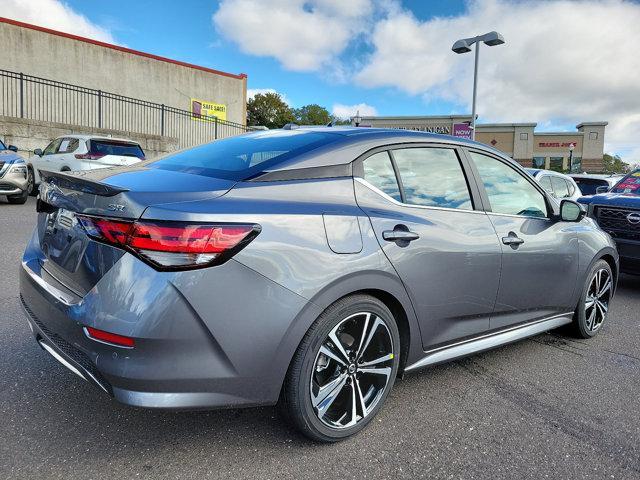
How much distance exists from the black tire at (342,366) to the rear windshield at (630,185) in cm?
611

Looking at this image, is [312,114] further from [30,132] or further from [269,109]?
[30,132]

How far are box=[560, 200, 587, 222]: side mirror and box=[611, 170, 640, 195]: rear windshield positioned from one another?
13.3ft

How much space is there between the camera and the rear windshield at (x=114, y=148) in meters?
11.2

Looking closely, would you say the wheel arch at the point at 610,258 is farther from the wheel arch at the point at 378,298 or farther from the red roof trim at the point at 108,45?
the red roof trim at the point at 108,45

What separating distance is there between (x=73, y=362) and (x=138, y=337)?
0.50m

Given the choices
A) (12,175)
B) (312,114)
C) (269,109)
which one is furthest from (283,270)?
(312,114)

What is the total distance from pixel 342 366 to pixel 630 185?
684 centimetres

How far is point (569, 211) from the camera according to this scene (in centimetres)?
379

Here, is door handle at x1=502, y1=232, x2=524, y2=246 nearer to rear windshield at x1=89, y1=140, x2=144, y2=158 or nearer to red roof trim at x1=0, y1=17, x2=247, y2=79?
rear windshield at x1=89, y1=140, x2=144, y2=158

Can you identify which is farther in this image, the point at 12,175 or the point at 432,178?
the point at 12,175

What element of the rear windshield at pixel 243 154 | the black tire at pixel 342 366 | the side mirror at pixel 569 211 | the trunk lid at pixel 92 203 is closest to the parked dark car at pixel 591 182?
the side mirror at pixel 569 211

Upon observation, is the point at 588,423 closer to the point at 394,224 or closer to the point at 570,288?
the point at 570,288

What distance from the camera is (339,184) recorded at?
2.57 metres

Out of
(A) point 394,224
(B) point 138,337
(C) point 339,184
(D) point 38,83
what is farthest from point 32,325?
(D) point 38,83
